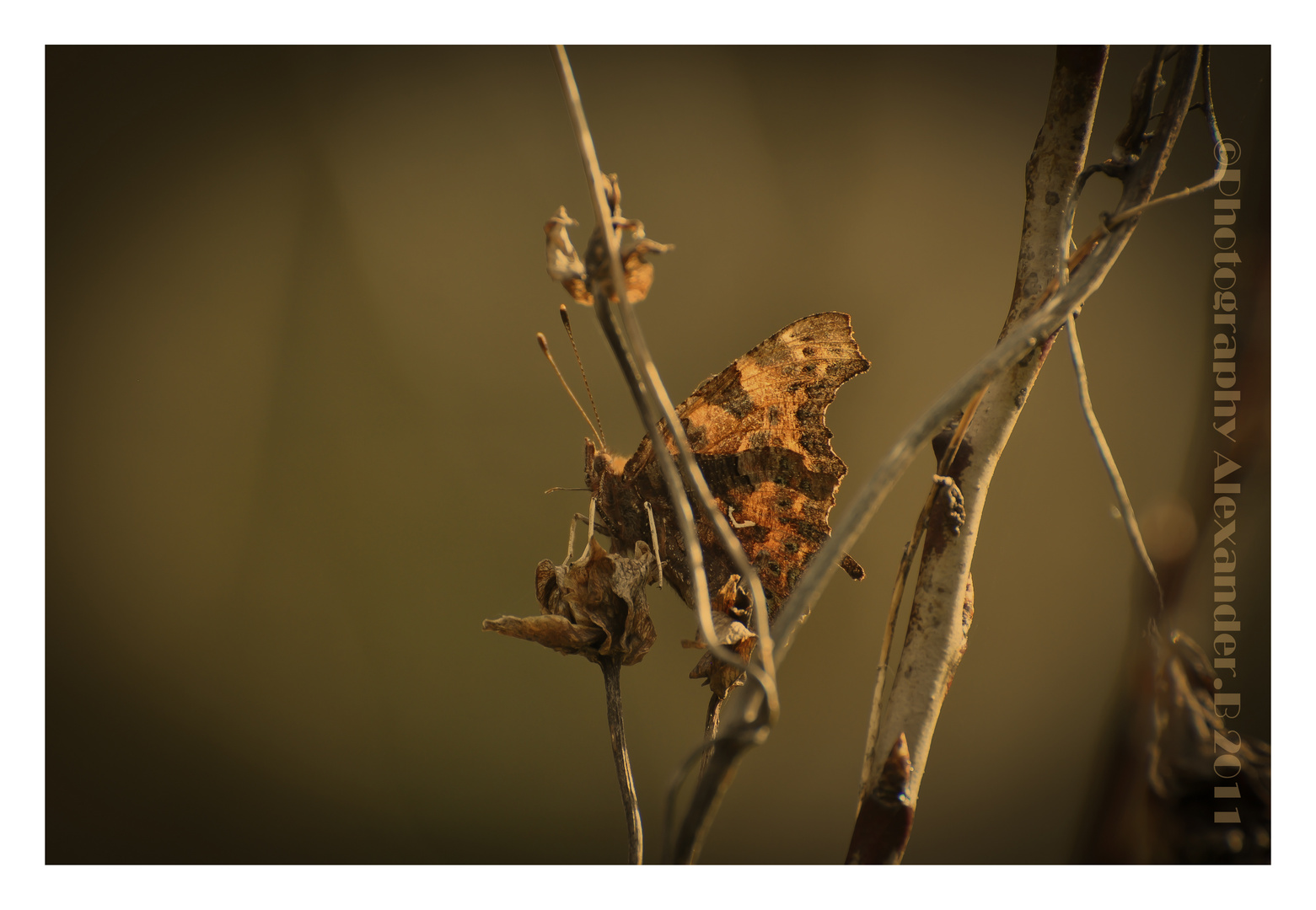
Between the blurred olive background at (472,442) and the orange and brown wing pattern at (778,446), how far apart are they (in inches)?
7.7

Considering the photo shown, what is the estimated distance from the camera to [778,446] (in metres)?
0.41

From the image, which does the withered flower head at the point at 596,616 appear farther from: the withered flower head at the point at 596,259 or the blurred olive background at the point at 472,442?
the blurred olive background at the point at 472,442

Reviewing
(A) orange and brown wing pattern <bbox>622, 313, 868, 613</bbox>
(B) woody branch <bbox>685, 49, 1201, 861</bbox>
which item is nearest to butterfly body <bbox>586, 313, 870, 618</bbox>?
(A) orange and brown wing pattern <bbox>622, 313, 868, 613</bbox>

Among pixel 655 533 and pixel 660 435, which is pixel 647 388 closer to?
pixel 660 435

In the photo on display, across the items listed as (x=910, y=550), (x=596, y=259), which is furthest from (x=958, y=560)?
(x=596, y=259)

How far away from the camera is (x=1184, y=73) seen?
11.6 inches

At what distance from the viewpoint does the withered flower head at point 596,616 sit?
327 mm

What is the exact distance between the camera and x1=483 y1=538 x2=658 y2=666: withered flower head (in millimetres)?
327

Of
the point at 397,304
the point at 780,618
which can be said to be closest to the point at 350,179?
the point at 397,304

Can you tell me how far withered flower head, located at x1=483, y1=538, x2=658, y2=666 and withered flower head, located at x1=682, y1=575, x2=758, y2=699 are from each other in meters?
0.03

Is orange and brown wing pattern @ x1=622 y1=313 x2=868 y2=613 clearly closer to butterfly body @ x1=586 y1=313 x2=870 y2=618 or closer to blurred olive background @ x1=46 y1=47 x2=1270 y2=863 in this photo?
butterfly body @ x1=586 y1=313 x2=870 y2=618

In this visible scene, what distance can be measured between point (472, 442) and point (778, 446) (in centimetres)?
40

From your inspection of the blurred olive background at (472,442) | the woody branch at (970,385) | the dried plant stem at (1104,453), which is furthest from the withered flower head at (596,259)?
the blurred olive background at (472,442)

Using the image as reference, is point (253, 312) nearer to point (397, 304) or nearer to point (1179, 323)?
point (397, 304)
